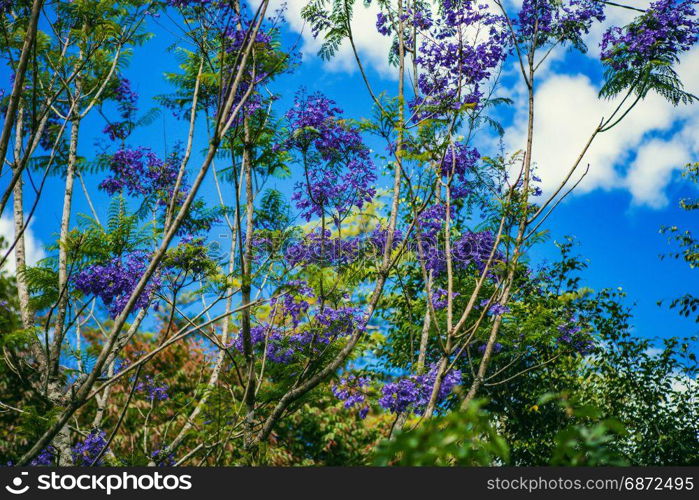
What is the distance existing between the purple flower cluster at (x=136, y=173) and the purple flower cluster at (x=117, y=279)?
1.72 meters

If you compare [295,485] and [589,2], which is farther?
[589,2]

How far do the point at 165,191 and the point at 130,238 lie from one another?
131cm

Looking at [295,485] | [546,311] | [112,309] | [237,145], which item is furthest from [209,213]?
[295,485]

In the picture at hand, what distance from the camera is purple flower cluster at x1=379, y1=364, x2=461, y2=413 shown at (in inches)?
222

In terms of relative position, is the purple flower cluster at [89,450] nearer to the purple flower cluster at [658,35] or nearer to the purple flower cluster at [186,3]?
the purple flower cluster at [186,3]

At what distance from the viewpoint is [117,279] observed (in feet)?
20.9

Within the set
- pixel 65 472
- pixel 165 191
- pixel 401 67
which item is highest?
pixel 165 191

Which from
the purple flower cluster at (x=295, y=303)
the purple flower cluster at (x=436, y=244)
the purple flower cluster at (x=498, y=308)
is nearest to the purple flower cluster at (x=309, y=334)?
the purple flower cluster at (x=295, y=303)

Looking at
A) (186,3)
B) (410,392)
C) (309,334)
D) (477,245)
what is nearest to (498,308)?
(410,392)

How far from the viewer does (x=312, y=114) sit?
5844 millimetres

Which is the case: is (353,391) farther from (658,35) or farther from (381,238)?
(658,35)

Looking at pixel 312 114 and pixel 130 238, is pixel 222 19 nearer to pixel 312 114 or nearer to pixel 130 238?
pixel 312 114

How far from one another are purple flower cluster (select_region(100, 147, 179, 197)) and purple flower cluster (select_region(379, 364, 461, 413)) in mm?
4158

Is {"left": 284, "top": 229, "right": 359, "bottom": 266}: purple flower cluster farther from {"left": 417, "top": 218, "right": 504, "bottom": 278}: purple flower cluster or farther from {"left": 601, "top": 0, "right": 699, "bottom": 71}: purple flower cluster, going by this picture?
{"left": 601, "top": 0, "right": 699, "bottom": 71}: purple flower cluster
